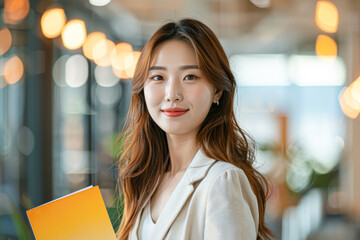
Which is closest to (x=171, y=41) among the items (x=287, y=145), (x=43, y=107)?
(x=43, y=107)

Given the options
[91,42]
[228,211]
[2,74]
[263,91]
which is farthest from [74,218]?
[263,91]

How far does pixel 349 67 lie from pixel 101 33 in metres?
2.52

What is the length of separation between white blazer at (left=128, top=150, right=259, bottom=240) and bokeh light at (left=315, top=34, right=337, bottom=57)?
12.2 feet

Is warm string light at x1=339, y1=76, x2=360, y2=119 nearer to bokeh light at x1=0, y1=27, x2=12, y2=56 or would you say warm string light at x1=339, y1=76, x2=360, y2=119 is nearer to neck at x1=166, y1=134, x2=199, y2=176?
bokeh light at x1=0, y1=27, x2=12, y2=56

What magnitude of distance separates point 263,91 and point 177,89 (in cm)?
351

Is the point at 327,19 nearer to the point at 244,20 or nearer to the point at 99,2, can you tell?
the point at 244,20

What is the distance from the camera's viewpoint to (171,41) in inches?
43.1

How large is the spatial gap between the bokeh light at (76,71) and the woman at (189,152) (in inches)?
123

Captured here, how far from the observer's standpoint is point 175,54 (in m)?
1.07

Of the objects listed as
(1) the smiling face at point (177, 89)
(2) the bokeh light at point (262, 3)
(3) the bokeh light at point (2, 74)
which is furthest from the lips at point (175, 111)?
(2) the bokeh light at point (262, 3)

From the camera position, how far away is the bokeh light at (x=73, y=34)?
4.05 metres

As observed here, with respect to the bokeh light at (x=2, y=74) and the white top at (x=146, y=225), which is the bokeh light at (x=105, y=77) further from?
the white top at (x=146, y=225)

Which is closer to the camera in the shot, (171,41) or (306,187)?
(171,41)

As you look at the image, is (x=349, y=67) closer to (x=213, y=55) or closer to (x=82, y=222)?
(x=213, y=55)
